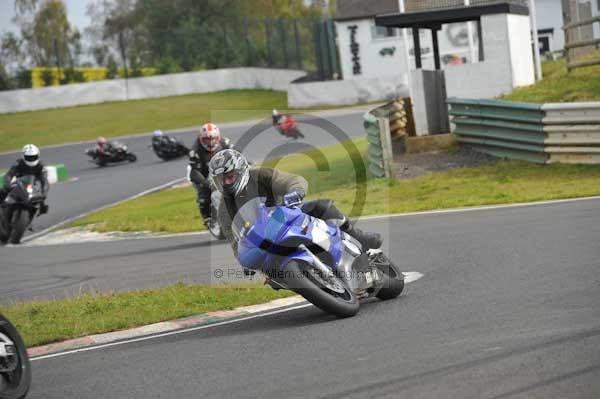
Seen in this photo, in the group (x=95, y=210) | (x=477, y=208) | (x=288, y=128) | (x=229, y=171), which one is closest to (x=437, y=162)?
(x=477, y=208)

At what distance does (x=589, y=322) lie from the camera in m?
6.75

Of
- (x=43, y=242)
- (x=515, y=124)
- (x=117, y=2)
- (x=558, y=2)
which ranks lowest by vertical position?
(x=43, y=242)

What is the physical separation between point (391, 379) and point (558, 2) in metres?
57.4

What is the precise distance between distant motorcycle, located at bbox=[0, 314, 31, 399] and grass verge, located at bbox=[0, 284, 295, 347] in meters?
2.22

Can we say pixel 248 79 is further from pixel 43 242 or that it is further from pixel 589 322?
pixel 589 322

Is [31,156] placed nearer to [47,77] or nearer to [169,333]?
[169,333]

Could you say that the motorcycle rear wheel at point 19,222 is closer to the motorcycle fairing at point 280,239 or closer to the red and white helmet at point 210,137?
the red and white helmet at point 210,137

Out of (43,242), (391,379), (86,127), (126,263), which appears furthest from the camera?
(86,127)

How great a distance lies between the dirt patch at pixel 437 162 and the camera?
19.8 metres

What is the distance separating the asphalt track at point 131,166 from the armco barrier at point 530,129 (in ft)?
23.7

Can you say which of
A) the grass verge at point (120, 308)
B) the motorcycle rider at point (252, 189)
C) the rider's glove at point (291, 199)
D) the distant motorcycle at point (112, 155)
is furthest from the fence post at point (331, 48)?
the rider's glove at point (291, 199)

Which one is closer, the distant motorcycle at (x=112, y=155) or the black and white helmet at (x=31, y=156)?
the black and white helmet at (x=31, y=156)

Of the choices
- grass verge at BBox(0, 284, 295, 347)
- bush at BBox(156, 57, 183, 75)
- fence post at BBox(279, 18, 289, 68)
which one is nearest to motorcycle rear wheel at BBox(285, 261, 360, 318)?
grass verge at BBox(0, 284, 295, 347)

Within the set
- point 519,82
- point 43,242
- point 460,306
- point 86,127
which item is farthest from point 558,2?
point 460,306
